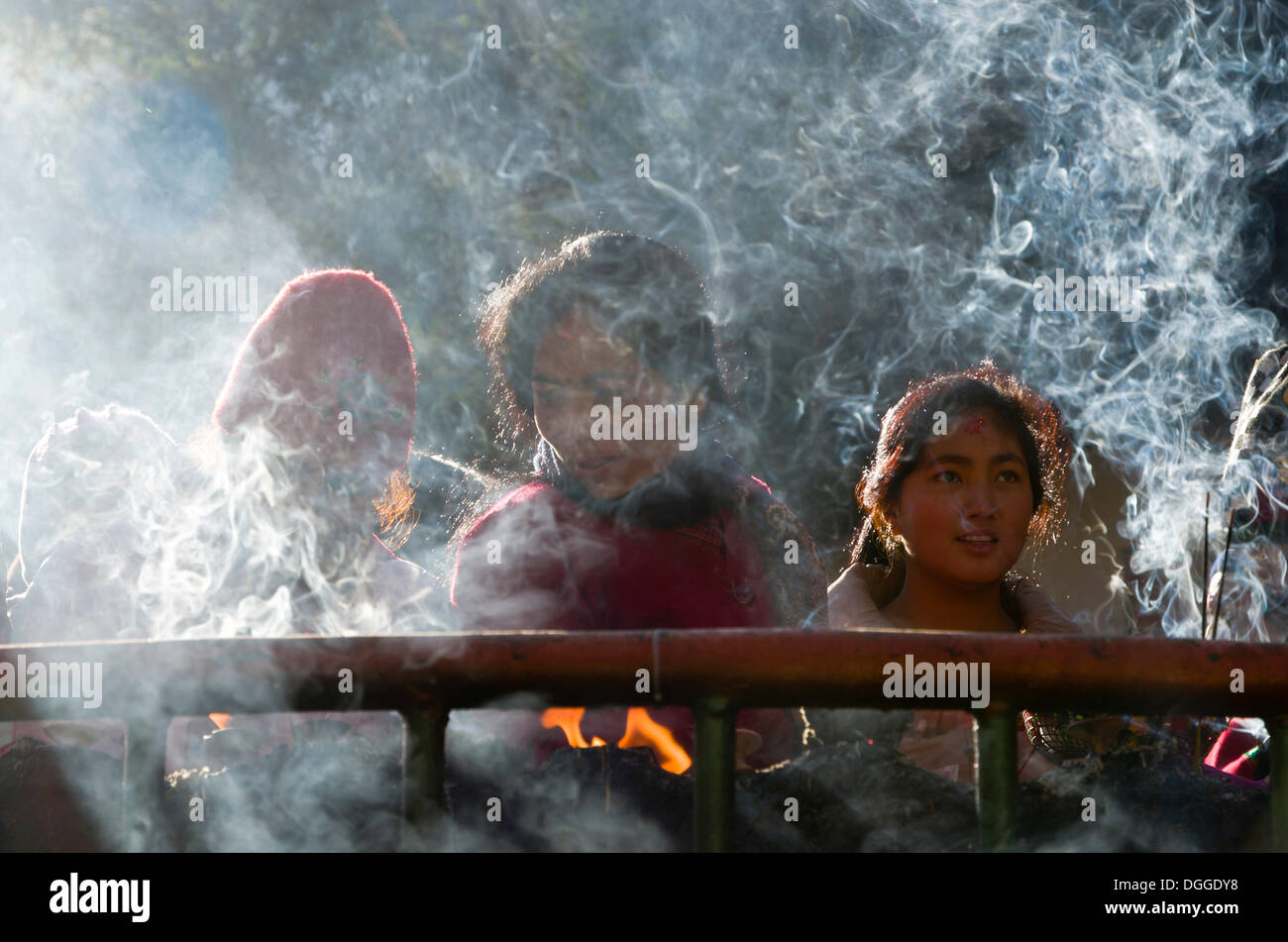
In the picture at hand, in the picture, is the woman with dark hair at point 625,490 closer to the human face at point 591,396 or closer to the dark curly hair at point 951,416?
the human face at point 591,396

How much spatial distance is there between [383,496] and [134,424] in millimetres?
774

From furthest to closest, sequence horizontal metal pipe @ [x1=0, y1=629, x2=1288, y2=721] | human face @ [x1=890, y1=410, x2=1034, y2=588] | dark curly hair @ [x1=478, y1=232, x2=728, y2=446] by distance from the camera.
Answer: human face @ [x1=890, y1=410, x2=1034, y2=588]
dark curly hair @ [x1=478, y1=232, x2=728, y2=446]
horizontal metal pipe @ [x1=0, y1=629, x2=1288, y2=721]

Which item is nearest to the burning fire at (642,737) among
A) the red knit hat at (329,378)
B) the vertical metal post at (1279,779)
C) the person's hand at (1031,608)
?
the vertical metal post at (1279,779)

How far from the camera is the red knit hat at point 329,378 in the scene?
2.69 m

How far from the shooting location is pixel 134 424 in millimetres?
3098

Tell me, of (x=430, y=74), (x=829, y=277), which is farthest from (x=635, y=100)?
(x=829, y=277)

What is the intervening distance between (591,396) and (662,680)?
117cm

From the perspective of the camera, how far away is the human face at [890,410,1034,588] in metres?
2.82

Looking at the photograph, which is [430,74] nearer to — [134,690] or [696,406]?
[696,406]

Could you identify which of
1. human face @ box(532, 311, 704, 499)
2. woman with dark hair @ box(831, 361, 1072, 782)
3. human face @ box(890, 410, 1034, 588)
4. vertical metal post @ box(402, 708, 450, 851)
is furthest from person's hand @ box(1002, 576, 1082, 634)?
vertical metal post @ box(402, 708, 450, 851)

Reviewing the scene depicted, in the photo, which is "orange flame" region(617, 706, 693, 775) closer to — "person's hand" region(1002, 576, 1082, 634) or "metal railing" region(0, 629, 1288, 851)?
"metal railing" region(0, 629, 1288, 851)

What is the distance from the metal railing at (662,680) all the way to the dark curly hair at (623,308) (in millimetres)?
1198

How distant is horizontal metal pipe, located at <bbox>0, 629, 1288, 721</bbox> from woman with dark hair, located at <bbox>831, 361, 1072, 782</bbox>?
1.52 metres

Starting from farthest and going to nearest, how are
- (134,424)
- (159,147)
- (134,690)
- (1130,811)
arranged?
(159,147) → (134,424) → (1130,811) → (134,690)
